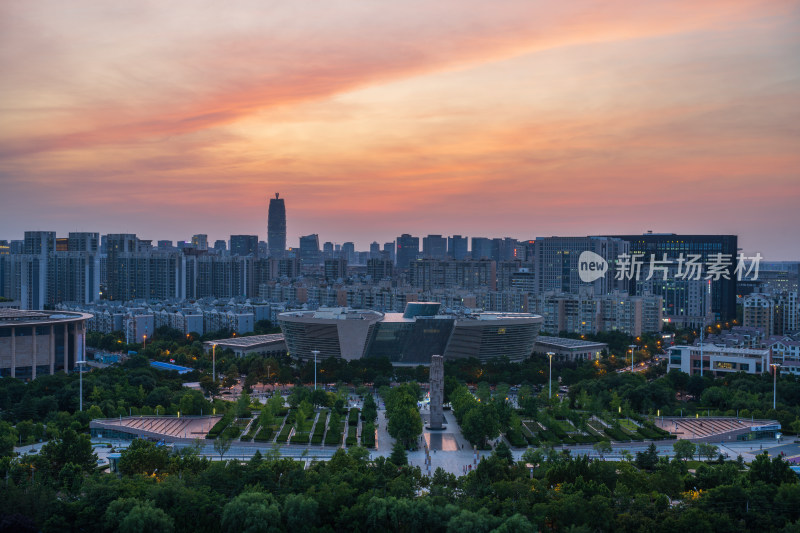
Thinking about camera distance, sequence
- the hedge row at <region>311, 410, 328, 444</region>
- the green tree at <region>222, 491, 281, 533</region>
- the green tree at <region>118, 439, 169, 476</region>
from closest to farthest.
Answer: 1. the green tree at <region>222, 491, 281, 533</region>
2. the green tree at <region>118, 439, 169, 476</region>
3. the hedge row at <region>311, 410, 328, 444</region>

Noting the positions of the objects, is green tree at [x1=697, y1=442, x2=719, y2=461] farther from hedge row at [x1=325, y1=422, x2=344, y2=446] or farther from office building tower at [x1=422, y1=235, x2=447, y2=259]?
office building tower at [x1=422, y1=235, x2=447, y2=259]

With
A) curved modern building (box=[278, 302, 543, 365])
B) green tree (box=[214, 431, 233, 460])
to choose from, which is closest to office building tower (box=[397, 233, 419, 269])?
curved modern building (box=[278, 302, 543, 365])

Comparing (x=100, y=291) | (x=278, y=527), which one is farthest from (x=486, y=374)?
(x=100, y=291)

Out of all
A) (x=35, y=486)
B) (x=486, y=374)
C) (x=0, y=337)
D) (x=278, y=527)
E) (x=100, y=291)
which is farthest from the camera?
(x=100, y=291)

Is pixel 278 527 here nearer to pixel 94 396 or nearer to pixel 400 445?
pixel 400 445

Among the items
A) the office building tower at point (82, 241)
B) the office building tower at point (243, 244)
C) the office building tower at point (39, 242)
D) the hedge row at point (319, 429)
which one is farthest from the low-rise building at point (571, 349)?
the office building tower at point (243, 244)

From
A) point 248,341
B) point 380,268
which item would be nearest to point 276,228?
point 380,268

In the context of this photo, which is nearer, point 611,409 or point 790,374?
point 611,409
